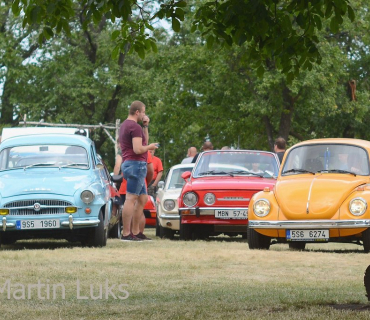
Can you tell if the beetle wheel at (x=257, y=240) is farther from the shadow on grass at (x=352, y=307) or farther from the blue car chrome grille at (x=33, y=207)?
the shadow on grass at (x=352, y=307)

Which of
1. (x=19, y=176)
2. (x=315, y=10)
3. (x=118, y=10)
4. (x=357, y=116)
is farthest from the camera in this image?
(x=357, y=116)

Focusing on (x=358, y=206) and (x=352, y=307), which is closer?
(x=352, y=307)

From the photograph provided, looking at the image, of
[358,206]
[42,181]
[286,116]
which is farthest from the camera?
[286,116]

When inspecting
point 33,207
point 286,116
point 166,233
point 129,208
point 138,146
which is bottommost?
point 166,233

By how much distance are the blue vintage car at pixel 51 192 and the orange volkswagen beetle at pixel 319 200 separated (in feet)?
8.07

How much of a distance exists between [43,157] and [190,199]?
2.69m

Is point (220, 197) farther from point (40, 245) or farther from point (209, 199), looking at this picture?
point (40, 245)

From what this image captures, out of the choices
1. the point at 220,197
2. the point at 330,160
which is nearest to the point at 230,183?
the point at 220,197

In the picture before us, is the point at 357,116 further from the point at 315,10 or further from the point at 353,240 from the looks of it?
the point at 315,10

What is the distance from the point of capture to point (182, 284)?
891 cm

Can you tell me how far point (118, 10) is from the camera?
27.5ft

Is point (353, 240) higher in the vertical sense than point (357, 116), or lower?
lower

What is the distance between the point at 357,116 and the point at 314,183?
29639 millimetres

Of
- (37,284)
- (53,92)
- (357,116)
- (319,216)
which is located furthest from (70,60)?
(37,284)
